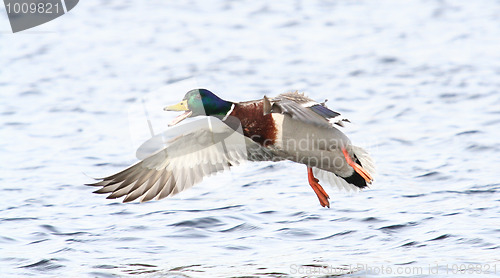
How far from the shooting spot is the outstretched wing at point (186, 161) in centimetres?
678

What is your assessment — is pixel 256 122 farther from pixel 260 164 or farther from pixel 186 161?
pixel 260 164

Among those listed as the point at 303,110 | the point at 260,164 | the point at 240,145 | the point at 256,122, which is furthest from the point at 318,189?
the point at 260,164

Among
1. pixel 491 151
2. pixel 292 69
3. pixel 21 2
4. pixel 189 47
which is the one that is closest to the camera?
pixel 491 151

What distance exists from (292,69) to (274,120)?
6108mm

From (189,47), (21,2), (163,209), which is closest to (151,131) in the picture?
(163,209)

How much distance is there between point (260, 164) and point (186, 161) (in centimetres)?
239

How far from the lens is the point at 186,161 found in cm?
702

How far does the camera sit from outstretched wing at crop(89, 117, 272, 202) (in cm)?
678

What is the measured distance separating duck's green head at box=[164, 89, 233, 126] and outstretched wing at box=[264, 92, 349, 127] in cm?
39

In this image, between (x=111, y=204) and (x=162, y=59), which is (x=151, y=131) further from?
(x=162, y=59)

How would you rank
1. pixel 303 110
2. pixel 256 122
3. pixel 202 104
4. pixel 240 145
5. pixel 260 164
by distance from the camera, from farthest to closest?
pixel 260 164 → pixel 240 145 → pixel 202 104 → pixel 256 122 → pixel 303 110

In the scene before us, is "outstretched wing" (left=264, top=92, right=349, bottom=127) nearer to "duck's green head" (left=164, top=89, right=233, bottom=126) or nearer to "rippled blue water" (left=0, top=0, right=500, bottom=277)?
"duck's green head" (left=164, top=89, right=233, bottom=126)

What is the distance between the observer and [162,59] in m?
13.1

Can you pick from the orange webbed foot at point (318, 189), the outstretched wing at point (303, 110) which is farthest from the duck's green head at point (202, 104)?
the orange webbed foot at point (318, 189)
